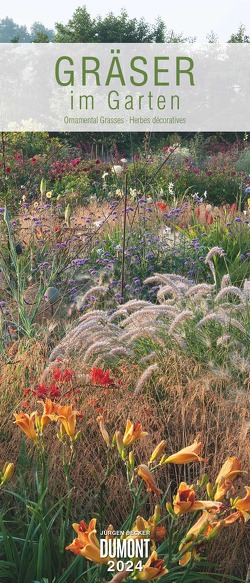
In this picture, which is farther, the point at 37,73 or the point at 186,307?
the point at 37,73

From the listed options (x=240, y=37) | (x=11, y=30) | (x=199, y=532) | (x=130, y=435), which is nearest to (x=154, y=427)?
(x=130, y=435)

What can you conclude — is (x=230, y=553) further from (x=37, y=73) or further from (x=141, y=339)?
(x=37, y=73)

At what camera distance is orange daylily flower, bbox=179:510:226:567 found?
1.79m

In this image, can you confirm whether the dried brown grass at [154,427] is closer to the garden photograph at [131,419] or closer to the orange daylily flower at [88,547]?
the garden photograph at [131,419]

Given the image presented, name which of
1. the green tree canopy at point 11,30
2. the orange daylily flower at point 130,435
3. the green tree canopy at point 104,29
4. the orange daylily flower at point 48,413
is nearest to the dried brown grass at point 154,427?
the orange daylily flower at point 48,413

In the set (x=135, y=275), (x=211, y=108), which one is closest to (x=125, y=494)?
(x=135, y=275)

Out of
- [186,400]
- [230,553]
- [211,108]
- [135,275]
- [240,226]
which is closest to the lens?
[230,553]

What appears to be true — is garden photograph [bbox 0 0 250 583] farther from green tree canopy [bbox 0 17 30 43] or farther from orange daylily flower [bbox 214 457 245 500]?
green tree canopy [bbox 0 17 30 43]

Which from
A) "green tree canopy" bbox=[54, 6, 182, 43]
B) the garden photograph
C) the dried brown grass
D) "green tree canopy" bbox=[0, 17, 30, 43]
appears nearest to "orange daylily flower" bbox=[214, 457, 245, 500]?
the garden photograph

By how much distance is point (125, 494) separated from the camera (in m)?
2.68

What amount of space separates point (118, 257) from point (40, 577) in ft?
13.8

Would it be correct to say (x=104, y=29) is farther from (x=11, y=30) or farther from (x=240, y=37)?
(x=11, y=30)

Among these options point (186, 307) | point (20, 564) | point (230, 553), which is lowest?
point (230, 553)

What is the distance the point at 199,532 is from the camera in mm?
1793
